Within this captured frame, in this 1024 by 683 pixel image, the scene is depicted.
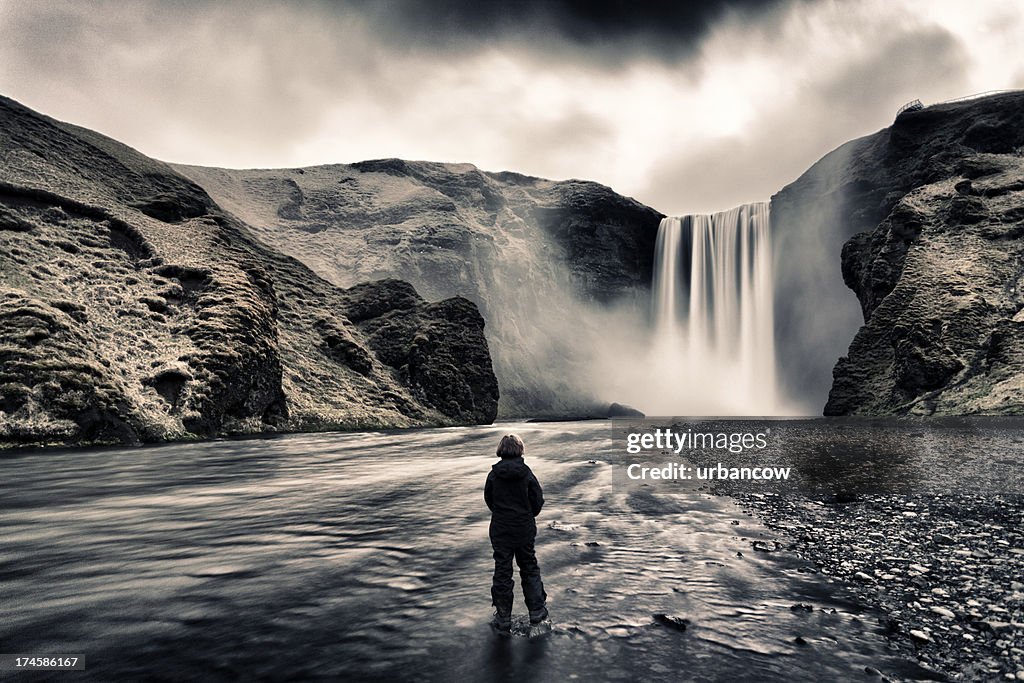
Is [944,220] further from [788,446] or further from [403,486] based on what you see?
[403,486]

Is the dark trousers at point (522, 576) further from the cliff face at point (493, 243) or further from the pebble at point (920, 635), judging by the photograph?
the cliff face at point (493, 243)

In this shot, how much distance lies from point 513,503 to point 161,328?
3967 centimetres

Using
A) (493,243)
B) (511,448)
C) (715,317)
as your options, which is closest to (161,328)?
(511,448)

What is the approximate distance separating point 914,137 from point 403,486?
3963 inches

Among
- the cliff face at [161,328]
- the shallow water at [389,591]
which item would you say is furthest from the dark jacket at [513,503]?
the cliff face at [161,328]

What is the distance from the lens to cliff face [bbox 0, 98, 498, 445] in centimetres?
2686

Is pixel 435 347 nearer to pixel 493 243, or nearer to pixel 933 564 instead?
pixel 493 243

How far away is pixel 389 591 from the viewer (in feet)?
25.2

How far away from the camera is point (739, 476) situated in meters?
17.8

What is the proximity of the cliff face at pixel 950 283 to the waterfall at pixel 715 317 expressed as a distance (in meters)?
25.1

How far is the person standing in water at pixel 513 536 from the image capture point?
6242 millimetres
